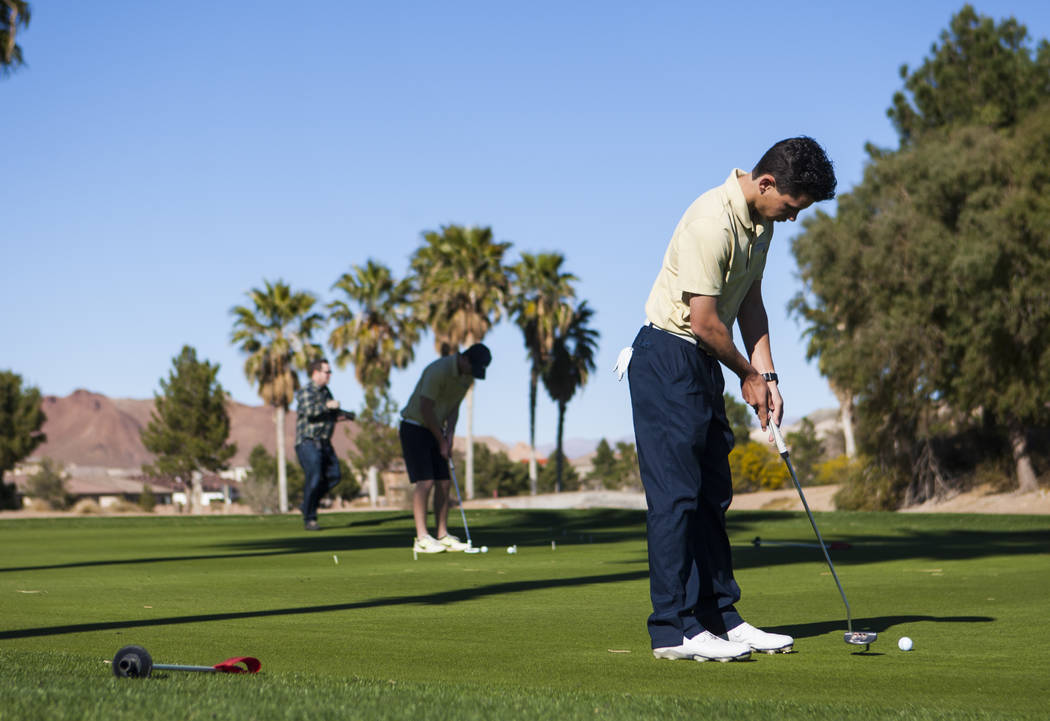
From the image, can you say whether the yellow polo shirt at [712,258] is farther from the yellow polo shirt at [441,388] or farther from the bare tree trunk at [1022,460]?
the bare tree trunk at [1022,460]

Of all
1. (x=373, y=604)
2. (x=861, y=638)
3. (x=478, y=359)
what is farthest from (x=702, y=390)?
(x=478, y=359)

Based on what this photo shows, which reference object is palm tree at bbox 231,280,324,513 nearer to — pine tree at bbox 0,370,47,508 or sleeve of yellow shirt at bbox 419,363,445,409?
pine tree at bbox 0,370,47,508

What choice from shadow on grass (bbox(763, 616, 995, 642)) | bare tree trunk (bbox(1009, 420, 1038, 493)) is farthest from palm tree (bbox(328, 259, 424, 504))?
shadow on grass (bbox(763, 616, 995, 642))

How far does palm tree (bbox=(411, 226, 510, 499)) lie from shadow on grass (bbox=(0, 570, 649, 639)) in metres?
43.0

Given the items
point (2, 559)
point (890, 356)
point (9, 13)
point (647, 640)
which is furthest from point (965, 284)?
point (647, 640)

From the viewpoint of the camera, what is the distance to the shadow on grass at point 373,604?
5.86 meters

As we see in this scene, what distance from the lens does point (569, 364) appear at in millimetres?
59125

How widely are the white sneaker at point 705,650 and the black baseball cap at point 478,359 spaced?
6706mm

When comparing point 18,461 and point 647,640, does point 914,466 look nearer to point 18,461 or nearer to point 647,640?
point 647,640

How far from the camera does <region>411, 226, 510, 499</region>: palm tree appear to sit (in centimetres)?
5228

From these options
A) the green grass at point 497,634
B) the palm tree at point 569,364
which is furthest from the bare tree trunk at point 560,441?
the green grass at point 497,634

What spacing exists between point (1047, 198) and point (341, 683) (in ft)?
97.9

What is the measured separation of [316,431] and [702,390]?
12.6 m

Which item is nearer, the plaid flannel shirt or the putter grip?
the putter grip
